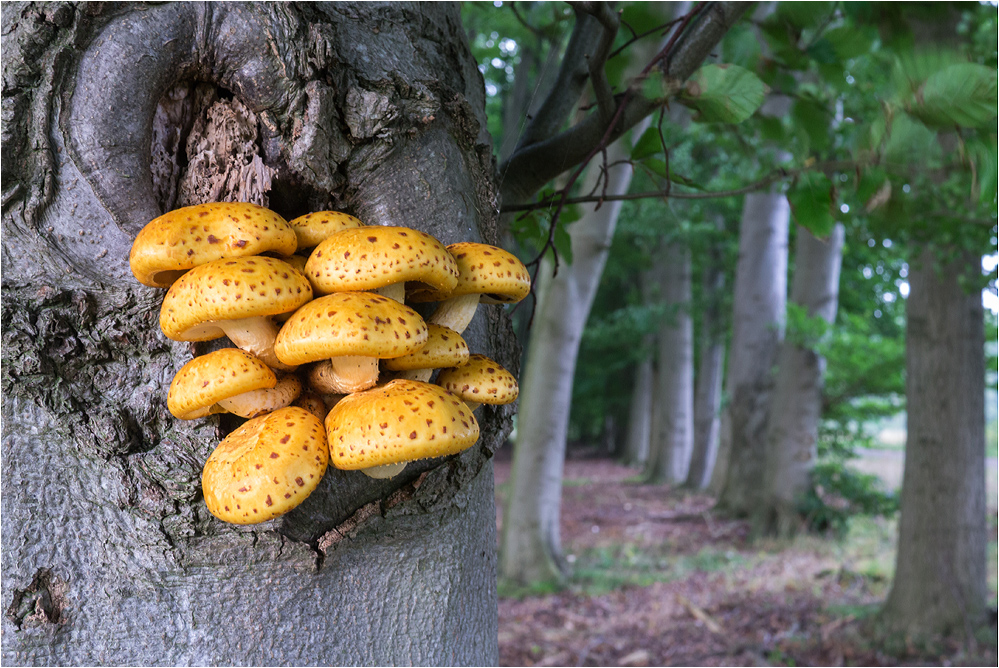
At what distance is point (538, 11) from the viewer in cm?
755

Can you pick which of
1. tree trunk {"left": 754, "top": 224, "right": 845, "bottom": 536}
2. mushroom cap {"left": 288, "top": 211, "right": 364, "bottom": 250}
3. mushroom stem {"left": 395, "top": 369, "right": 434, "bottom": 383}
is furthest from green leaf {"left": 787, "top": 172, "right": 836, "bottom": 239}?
tree trunk {"left": 754, "top": 224, "right": 845, "bottom": 536}

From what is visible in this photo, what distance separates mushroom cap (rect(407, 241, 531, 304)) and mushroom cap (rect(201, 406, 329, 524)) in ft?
1.34

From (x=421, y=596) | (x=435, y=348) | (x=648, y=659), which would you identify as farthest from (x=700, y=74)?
(x=648, y=659)

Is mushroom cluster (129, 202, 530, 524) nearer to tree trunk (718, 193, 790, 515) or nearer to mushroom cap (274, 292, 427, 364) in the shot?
mushroom cap (274, 292, 427, 364)

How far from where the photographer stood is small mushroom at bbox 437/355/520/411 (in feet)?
4.27

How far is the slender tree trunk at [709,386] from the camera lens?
1353 centimetres

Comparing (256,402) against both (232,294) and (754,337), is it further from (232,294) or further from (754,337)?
(754,337)

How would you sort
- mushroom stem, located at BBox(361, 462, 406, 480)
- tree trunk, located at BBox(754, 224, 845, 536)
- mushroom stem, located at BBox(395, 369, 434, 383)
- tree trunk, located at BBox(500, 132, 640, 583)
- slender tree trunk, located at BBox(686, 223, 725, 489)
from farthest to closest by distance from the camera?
slender tree trunk, located at BBox(686, 223, 725, 489) → tree trunk, located at BBox(754, 224, 845, 536) → tree trunk, located at BBox(500, 132, 640, 583) → mushroom stem, located at BBox(395, 369, 434, 383) → mushroom stem, located at BBox(361, 462, 406, 480)

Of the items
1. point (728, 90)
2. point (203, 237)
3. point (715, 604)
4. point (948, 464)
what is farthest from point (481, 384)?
point (715, 604)

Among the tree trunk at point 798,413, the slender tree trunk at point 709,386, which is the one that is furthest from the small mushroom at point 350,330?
the slender tree trunk at point 709,386

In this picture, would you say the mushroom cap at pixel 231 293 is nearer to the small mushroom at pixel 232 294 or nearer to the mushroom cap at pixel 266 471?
the small mushroom at pixel 232 294

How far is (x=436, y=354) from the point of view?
1253 millimetres

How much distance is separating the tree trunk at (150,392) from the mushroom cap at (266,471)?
146 mm

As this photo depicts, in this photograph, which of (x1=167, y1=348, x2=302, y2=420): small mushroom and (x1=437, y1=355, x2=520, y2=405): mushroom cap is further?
(x1=437, y1=355, x2=520, y2=405): mushroom cap
